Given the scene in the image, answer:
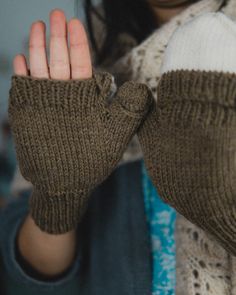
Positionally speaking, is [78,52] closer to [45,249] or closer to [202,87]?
[202,87]

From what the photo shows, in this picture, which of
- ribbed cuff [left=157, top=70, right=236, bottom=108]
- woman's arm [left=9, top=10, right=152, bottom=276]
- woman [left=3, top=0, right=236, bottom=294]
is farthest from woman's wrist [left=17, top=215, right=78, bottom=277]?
ribbed cuff [left=157, top=70, right=236, bottom=108]

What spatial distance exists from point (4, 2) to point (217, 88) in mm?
437

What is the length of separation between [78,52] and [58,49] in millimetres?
21

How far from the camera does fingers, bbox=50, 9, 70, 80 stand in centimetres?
44

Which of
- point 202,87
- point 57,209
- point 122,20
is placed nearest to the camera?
point 202,87

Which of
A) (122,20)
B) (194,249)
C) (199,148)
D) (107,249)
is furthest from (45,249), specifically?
(122,20)

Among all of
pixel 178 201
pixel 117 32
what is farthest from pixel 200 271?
pixel 117 32

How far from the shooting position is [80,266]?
0.63 metres

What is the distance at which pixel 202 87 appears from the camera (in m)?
0.38

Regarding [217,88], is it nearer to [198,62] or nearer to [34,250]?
[198,62]

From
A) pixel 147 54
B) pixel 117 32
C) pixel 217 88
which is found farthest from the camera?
pixel 117 32

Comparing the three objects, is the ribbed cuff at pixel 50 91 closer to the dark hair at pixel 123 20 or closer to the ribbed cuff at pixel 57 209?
the ribbed cuff at pixel 57 209

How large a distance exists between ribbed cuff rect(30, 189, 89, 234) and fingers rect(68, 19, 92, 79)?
0.42 ft

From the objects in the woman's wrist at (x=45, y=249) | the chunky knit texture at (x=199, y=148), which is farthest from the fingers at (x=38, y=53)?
the woman's wrist at (x=45, y=249)
